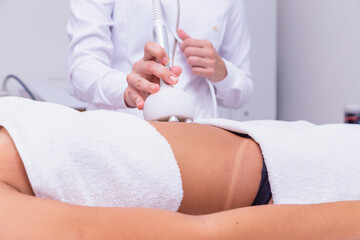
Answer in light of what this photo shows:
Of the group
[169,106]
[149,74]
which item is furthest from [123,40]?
[169,106]

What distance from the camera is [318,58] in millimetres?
1877

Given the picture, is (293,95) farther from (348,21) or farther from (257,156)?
(257,156)

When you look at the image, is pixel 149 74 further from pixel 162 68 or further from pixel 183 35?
pixel 183 35

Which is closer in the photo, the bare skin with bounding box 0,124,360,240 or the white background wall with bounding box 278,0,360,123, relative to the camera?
the bare skin with bounding box 0,124,360,240

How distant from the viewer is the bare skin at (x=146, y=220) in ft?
1.11

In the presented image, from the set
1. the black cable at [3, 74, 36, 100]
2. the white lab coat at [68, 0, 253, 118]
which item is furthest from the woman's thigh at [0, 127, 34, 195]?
the black cable at [3, 74, 36, 100]

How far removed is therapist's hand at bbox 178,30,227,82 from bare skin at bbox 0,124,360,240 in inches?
26.1

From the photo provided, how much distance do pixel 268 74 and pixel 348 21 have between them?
52 cm

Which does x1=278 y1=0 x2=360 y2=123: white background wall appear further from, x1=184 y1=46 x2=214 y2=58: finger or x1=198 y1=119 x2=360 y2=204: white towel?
x1=198 y1=119 x2=360 y2=204: white towel

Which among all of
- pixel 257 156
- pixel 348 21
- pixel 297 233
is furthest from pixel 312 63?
pixel 297 233

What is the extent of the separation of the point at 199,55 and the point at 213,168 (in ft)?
2.07

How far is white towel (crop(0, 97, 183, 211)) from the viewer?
0.41 metres

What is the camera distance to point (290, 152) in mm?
528

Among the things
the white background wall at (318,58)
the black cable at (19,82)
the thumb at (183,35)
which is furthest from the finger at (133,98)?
the white background wall at (318,58)
